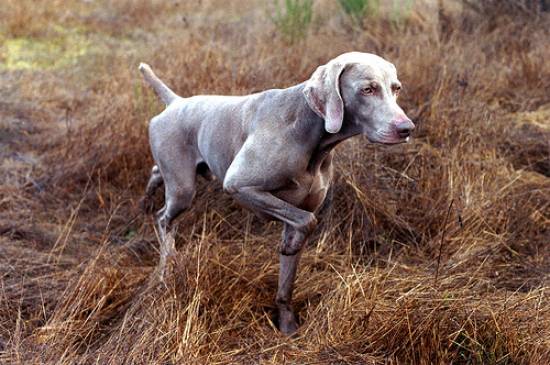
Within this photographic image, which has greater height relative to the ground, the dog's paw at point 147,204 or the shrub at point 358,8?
the dog's paw at point 147,204

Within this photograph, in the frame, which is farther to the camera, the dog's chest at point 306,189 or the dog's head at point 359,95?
the dog's chest at point 306,189

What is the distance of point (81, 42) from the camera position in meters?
9.01

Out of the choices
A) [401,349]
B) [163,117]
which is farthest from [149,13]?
[401,349]

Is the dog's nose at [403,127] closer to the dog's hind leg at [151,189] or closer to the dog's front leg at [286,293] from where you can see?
the dog's front leg at [286,293]

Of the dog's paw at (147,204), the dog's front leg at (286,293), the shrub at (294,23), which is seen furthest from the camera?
the shrub at (294,23)

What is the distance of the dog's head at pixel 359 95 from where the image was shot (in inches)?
113

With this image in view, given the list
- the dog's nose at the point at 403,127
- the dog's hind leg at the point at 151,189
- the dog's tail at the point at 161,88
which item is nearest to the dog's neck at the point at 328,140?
the dog's nose at the point at 403,127

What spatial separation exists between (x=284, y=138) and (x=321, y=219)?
49.7 inches

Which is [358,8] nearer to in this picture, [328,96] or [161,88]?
[161,88]

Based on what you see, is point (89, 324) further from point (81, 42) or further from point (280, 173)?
point (81, 42)

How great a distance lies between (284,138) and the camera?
3158mm

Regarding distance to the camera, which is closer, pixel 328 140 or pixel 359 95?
pixel 359 95

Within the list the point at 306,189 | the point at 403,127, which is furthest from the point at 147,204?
the point at 403,127

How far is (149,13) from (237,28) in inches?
88.8
